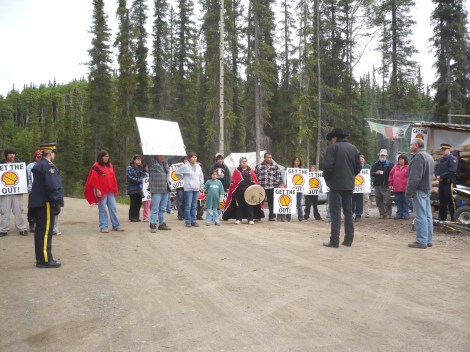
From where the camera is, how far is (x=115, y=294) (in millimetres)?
5262

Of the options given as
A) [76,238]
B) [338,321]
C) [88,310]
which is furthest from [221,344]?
[76,238]

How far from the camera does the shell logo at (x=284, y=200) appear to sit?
12875 millimetres

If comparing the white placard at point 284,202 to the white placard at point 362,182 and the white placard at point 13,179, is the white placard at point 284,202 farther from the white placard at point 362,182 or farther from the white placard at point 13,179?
the white placard at point 13,179

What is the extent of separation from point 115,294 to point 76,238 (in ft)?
15.0

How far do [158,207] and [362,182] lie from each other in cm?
688

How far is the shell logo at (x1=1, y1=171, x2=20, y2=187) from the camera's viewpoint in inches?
388

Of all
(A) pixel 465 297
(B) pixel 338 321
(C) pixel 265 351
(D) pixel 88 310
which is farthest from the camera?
(A) pixel 465 297

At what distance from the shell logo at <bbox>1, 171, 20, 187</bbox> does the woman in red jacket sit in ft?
34.8

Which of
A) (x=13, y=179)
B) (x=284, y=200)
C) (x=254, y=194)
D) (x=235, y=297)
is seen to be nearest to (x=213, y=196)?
(x=254, y=194)

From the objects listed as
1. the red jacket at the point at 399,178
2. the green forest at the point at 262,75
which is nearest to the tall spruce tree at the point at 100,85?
the green forest at the point at 262,75

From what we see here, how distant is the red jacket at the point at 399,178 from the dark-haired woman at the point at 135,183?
7.74 meters

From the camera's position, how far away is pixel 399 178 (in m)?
12.9

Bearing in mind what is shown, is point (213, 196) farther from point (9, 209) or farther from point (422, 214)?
point (422, 214)

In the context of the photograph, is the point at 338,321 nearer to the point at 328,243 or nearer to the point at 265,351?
the point at 265,351
